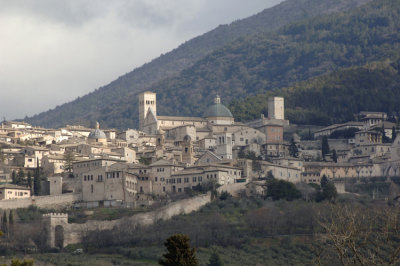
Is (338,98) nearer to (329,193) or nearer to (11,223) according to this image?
(329,193)

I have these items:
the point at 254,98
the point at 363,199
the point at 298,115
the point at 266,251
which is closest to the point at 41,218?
the point at 266,251

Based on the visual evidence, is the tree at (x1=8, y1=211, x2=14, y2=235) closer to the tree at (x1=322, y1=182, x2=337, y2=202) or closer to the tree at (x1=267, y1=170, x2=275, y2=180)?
the tree at (x1=267, y1=170, x2=275, y2=180)

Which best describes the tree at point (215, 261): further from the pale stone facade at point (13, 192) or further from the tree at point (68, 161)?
the tree at point (68, 161)

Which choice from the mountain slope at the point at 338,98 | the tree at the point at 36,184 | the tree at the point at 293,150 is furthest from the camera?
the mountain slope at the point at 338,98

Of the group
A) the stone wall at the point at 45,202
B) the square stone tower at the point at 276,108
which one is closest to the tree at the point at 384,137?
the square stone tower at the point at 276,108

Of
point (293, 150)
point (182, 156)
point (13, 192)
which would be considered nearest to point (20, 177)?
point (13, 192)

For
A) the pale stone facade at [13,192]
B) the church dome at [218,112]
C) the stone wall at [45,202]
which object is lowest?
the stone wall at [45,202]
